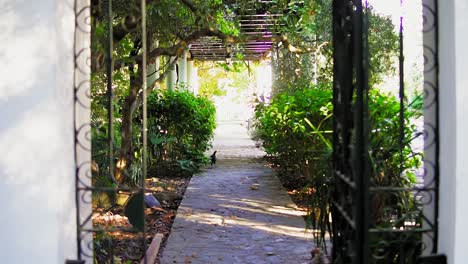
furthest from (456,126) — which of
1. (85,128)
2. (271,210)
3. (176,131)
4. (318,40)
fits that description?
(176,131)

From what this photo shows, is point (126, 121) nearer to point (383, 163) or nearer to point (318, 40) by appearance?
point (318, 40)

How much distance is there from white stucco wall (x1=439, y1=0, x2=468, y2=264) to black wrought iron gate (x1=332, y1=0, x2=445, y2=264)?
117mm

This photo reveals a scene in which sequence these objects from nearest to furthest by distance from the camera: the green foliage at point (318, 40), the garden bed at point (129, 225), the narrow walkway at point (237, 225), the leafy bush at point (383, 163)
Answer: the leafy bush at point (383, 163)
the garden bed at point (129, 225)
the narrow walkway at point (237, 225)
the green foliage at point (318, 40)

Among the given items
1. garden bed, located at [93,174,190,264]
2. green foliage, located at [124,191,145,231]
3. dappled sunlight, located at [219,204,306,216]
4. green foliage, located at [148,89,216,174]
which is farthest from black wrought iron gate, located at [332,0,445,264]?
green foliage, located at [148,89,216,174]

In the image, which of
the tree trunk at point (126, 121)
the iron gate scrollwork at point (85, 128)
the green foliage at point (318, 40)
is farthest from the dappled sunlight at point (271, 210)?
the iron gate scrollwork at point (85, 128)

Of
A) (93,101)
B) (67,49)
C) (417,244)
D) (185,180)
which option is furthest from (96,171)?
(185,180)

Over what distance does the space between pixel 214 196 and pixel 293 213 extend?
5.75ft

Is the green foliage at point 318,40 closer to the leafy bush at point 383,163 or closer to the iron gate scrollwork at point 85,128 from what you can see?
the leafy bush at point 383,163

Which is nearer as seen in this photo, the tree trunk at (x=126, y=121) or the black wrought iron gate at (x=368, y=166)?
the black wrought iron gate at (x=368, y=166)

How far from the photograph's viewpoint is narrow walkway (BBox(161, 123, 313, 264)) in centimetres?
536

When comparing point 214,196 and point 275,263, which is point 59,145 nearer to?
point 275,263

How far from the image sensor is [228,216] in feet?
23.4

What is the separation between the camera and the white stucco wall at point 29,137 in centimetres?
286

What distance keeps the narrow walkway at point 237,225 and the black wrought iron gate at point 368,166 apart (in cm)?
163
